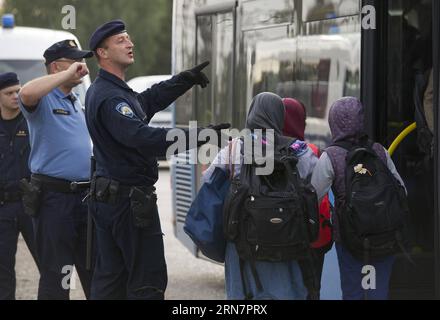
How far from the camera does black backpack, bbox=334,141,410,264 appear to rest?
552 centimetres

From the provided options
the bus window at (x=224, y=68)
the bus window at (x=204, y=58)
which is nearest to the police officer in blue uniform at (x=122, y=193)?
the bus window at (x=224, y=68)

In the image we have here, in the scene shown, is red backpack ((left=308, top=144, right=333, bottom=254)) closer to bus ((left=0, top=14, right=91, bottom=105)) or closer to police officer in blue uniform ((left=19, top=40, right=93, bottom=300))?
police officer in blue uniform ((left=19, top=40, right=93, bottom=300))

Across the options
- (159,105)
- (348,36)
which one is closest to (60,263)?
(159,105)

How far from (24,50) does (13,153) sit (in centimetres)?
564

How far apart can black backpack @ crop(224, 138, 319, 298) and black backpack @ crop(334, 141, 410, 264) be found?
363mm

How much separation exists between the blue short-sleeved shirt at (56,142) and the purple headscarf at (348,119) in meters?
1.49

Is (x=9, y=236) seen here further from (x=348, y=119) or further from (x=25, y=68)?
(x=25, y=68)

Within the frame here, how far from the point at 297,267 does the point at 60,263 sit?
1.58 meters

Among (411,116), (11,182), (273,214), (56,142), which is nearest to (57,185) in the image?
(56,142)

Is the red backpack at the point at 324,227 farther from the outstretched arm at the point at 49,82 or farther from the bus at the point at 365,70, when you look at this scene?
the outstretched arm at the point at 49,82

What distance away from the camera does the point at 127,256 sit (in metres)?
5.54

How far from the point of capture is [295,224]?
5180 millimetres

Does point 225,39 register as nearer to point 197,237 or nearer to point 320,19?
point 320,19
